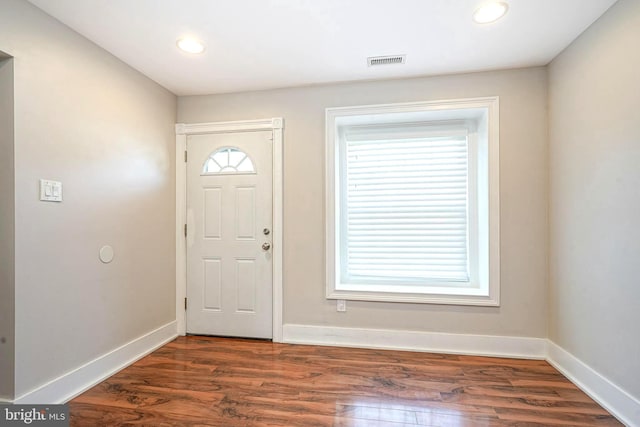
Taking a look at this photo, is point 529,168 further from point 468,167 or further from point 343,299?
point 343,299

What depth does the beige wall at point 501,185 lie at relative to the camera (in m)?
2.51

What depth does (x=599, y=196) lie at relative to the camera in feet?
6.31

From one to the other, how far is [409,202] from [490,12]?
1602 millimetres

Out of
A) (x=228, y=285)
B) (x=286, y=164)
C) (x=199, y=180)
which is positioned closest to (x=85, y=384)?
(x=228, y=285)

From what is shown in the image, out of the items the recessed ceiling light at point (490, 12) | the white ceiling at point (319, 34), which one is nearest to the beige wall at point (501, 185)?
the white ceiling at point (319, 34)

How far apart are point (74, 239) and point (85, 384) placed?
1.00 meters

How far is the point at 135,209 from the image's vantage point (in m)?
2.54

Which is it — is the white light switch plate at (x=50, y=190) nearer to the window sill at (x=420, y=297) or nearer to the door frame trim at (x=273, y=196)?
the door frame trim at (x=273, y=196)

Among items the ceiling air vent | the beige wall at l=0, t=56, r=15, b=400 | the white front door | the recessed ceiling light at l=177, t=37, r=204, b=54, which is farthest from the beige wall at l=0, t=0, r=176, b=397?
the ceiling air vent

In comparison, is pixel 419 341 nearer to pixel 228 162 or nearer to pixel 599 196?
pixel 599 196

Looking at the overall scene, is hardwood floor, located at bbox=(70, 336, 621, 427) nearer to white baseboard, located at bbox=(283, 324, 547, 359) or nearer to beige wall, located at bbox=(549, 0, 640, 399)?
white baseboard, located at bbox=(283, 324, 547, 359)

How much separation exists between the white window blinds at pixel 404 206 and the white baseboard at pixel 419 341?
514 millimetres

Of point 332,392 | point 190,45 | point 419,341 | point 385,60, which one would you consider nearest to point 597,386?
point 419,341

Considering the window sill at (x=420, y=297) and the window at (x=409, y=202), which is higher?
the window at (x=409, y=202)
